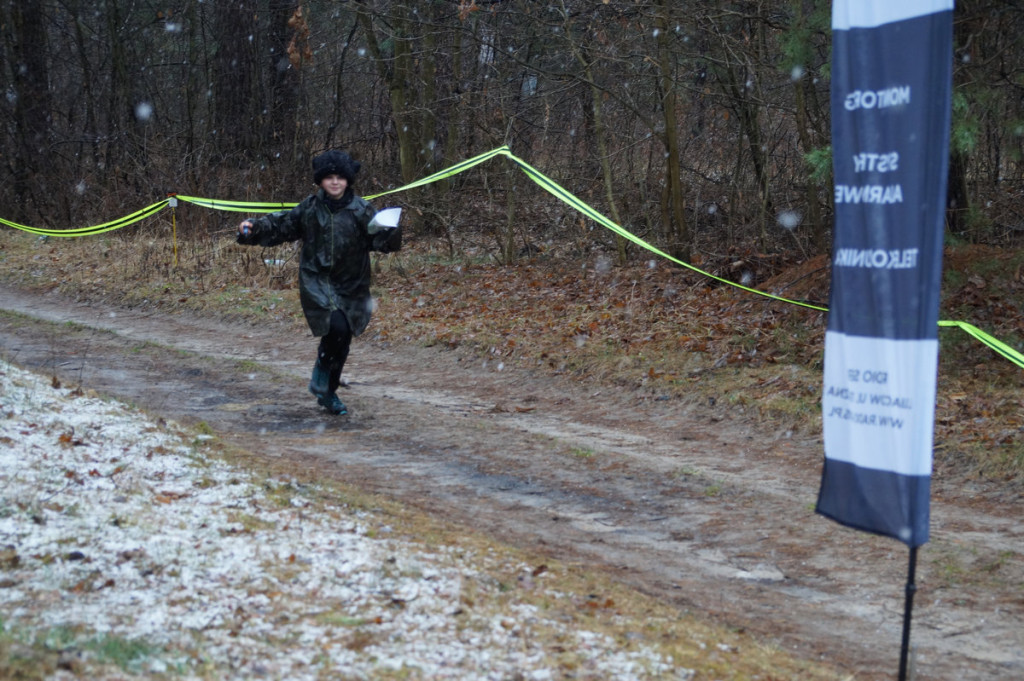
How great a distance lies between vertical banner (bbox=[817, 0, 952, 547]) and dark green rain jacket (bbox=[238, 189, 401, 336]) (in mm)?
4906

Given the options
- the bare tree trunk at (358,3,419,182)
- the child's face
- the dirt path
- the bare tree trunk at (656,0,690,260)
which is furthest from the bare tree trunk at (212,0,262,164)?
the child's face

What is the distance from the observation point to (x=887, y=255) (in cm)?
390

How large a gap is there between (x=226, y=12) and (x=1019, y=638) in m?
20.7

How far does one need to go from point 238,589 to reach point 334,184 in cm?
474

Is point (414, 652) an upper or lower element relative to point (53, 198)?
lower

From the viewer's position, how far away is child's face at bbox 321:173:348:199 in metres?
8.42

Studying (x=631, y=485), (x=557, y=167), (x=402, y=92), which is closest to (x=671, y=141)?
(x=557, y=167)

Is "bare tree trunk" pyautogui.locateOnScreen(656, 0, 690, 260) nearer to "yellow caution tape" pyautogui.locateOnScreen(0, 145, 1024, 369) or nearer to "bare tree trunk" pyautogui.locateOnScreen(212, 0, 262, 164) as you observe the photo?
"yellow caution tape" pyautogui.locateOnScreen(0, 145, 1024, 369)

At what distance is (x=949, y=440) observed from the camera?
789cm

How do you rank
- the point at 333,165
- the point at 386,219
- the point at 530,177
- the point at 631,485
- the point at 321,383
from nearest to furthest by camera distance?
the point at 631,485 → the point at 386,219 → the point at 333,165 → the point at 321,383 → the point at 530,177

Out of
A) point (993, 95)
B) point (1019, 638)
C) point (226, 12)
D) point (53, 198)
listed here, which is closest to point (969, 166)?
point (993, 95)

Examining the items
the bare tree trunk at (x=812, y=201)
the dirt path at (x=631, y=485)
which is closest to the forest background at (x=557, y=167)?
the bare tree trunk at (x=812, y=201)

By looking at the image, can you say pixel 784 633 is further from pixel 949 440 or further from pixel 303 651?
pixel 949 440

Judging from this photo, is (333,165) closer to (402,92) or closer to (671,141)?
(671,141)
